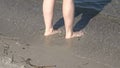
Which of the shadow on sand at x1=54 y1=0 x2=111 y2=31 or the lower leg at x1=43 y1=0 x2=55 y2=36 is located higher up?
the lower leg at x1=43 y1=0 x2=55 y2=36

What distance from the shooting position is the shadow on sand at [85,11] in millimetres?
5523

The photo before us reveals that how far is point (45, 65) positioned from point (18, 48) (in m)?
0.58

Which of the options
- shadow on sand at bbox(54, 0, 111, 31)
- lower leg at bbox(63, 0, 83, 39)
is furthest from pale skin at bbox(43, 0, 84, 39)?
shadow on sand at bbox(54, 0, 111, 31)

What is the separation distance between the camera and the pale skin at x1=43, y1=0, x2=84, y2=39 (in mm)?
4852

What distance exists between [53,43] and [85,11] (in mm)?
1357

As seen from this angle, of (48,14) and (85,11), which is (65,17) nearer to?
(48,14)

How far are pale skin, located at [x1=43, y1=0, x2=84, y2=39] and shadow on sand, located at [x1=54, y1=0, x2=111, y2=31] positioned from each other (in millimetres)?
291

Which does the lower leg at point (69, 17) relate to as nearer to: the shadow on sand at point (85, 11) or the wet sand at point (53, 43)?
the wet sand at point (53, 43)

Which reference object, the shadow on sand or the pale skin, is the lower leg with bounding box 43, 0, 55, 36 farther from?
the shadow on sand

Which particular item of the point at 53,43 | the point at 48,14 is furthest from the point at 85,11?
the point at 53,43

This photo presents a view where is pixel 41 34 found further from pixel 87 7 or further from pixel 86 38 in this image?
pixel 87 7

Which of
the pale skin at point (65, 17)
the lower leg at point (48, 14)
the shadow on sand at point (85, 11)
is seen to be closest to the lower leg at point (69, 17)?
the pale skin at point (65, 17)

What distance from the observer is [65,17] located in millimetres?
4922

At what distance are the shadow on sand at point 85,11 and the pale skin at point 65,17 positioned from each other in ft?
0.96
